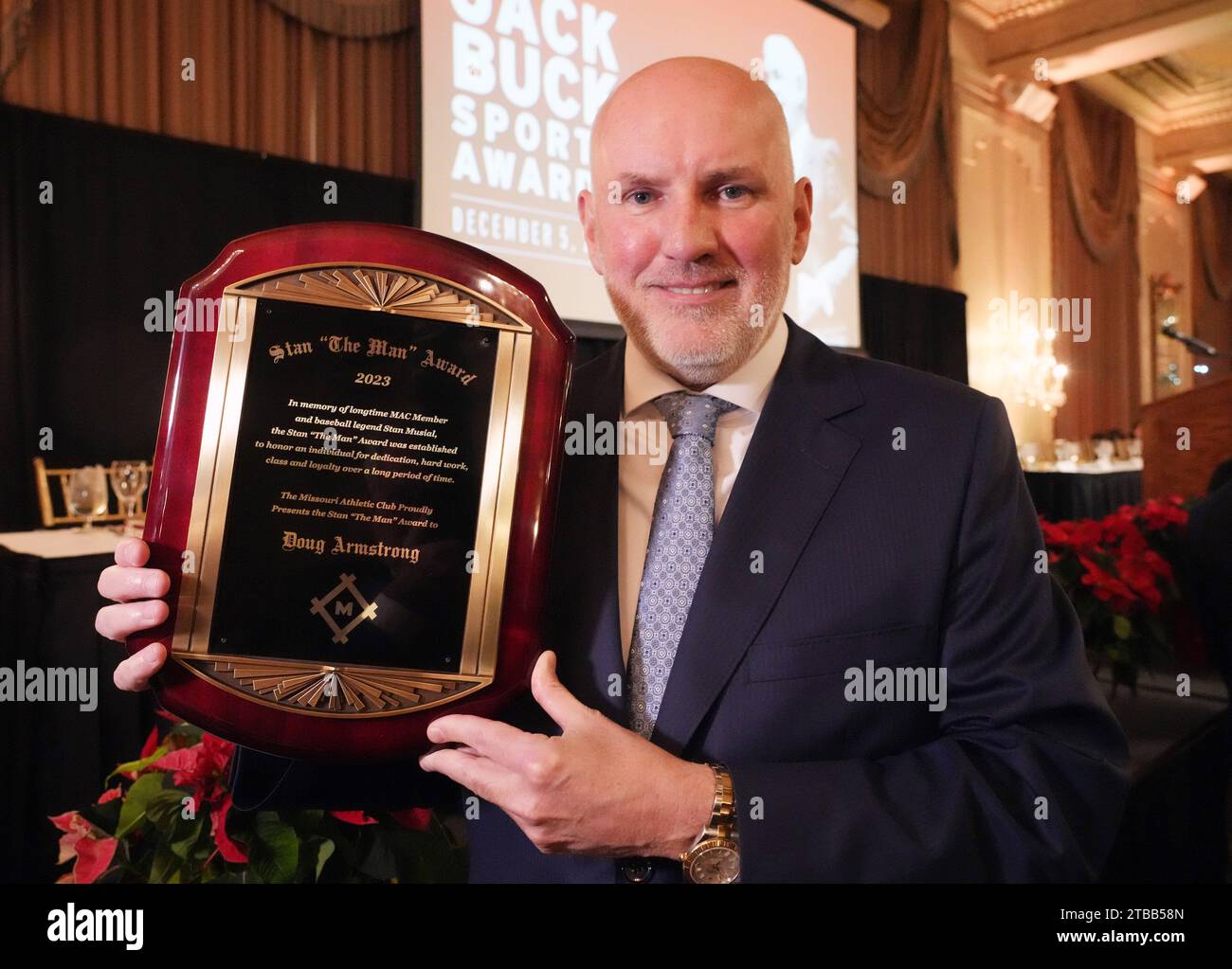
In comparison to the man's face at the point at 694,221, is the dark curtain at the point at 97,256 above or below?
above

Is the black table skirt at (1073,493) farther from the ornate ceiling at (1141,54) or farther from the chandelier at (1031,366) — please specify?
the ornate ceiling at (1141,54)

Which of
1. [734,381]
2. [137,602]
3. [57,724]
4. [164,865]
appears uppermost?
[734,381]

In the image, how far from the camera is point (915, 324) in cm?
637

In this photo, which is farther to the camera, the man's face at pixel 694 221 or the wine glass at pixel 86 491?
the wine glass at pixel 86 491

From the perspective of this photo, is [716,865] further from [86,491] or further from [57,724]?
[86,491]

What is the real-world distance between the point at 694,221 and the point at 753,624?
0.45 meters

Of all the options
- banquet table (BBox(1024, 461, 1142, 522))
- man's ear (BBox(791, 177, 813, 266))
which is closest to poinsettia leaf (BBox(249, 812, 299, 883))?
man's ear (BBox(791, 177, 813, 266))

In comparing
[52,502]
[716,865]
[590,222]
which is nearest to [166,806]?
[716,865]

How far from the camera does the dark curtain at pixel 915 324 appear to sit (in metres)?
6.06

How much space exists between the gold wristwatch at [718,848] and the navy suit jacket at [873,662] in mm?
16

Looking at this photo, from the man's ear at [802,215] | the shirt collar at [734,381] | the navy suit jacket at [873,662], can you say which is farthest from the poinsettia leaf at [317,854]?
the man's ear at [802,215]

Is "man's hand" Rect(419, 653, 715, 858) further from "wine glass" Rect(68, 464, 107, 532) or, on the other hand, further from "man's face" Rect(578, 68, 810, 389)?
"wine glass" Rect(68, 464, 107, 532)

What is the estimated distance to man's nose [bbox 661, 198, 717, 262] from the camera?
35.2 inches
